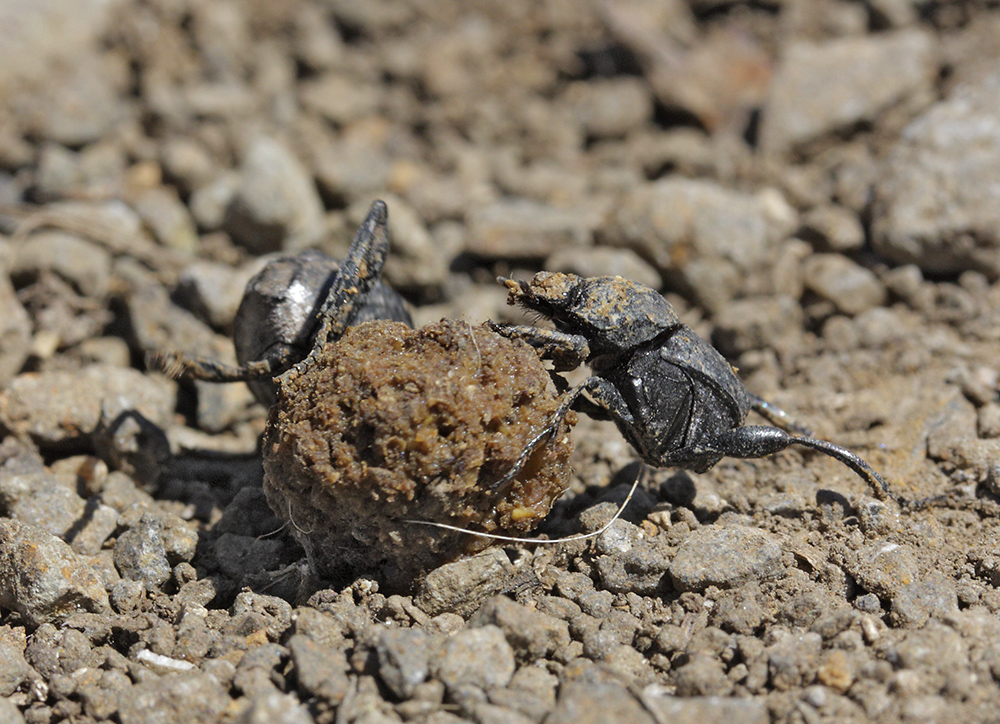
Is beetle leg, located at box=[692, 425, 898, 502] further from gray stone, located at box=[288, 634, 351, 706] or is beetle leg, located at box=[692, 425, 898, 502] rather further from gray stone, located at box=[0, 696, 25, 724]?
gray stone, located at box=[0, 696, 25, 724]

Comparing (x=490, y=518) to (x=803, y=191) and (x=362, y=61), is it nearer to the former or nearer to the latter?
(x=803, y=191)

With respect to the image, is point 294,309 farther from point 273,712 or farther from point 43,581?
point 273,712

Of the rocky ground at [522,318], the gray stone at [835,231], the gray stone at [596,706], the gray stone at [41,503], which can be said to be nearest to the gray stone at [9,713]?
the rocky ground at [522,318]

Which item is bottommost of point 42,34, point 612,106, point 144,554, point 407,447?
point 144,554

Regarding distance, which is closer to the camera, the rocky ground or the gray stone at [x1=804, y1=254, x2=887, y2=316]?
the rocky ground

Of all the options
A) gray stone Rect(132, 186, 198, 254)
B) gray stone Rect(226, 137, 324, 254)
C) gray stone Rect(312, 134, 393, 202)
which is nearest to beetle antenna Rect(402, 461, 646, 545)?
gray stone Rect(226, 137, 324, 254)

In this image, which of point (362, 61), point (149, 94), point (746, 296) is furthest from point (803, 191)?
point (149, 94)

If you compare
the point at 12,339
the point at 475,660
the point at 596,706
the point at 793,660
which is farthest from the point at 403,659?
the point at 12,339
